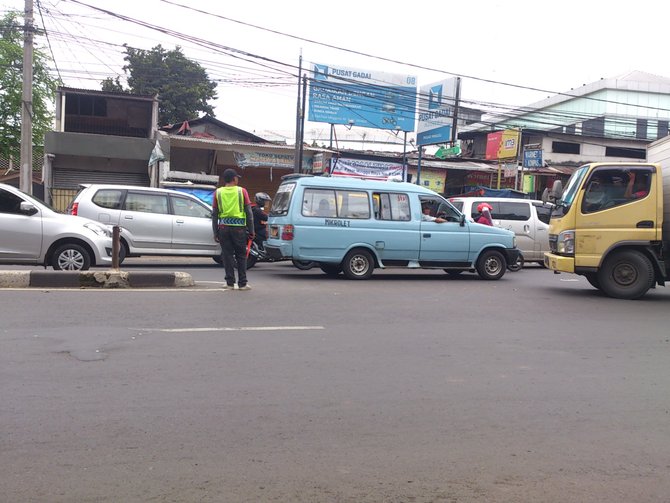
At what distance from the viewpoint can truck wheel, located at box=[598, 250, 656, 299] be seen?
32.8 feet

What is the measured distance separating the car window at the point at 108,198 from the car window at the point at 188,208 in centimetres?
105

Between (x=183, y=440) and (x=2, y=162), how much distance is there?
38.8 meters

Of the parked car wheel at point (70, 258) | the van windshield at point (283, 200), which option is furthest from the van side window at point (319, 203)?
the parked car wheel at point (70, 258)

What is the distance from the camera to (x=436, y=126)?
28.5m

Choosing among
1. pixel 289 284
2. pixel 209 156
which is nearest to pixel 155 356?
pixel 289 284

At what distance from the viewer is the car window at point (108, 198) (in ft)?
41.1

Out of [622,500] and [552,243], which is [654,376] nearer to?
[622,500]

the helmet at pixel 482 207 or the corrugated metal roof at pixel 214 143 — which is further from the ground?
the corrugated metal roof at pixel 214 143

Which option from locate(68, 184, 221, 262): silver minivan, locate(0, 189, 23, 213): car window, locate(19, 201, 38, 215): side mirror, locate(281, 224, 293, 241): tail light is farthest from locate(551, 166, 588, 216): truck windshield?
locate(0, 189, 23, 213): car window

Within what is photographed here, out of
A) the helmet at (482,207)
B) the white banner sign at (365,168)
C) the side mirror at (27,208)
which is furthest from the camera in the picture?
the white banner sign at (365,168)

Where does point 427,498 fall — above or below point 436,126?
below

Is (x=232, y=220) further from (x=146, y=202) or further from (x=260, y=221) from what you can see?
(x=146, y=202)

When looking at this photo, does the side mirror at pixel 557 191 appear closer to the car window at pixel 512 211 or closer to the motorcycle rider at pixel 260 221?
the car window at pixel 512 211

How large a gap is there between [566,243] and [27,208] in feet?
28.0
